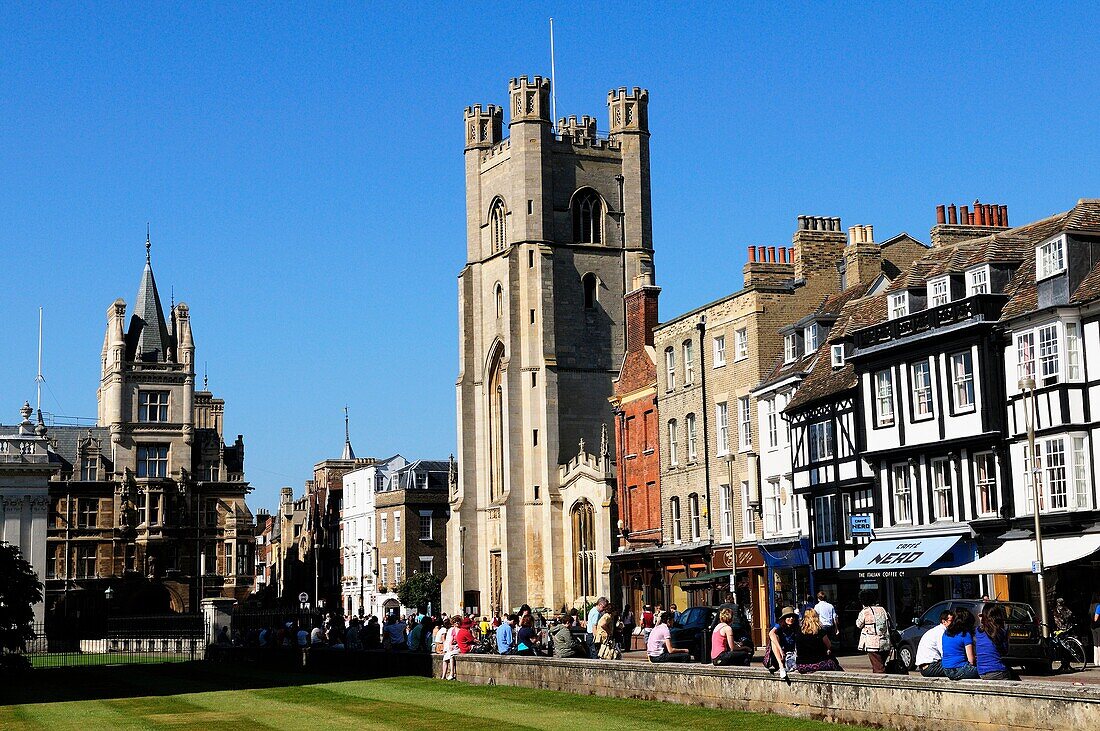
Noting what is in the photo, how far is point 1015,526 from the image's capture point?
38.0m

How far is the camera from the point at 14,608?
4062 cm

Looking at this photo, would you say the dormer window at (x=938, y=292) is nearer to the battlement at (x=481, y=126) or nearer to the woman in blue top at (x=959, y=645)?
the woman in blue top at (x=959, y=645)

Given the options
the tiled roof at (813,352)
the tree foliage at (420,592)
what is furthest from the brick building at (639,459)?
the tree foliage at (420,592)

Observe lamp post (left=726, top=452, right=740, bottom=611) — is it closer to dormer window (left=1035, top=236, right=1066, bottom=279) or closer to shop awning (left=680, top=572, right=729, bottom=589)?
shop awning (left=680, top=572, right=729, bottom=589)

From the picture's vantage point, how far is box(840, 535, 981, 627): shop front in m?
39.5

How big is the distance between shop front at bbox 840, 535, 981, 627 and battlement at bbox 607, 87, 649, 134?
2002 inches

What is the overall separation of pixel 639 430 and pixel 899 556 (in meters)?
21.6

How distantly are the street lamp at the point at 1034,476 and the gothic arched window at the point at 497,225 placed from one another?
5513 cm

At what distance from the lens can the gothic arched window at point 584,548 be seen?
78.6 meters

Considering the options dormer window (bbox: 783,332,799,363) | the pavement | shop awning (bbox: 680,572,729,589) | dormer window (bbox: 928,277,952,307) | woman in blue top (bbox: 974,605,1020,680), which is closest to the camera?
woman in blue top (bbox: 974,605,1020,680)

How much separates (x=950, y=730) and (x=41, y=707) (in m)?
16.3

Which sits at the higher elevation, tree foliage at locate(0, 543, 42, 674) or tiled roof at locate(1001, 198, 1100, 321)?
tiled roof at locate(1001, 198, 1100, 321)

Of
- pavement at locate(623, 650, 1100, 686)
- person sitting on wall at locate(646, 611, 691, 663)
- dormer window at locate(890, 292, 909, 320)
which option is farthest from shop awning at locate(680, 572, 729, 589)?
person sitting on wall at locate(646, 611, 691, 663)

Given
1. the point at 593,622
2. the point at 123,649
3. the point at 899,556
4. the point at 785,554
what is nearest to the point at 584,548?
the point at 123,649
